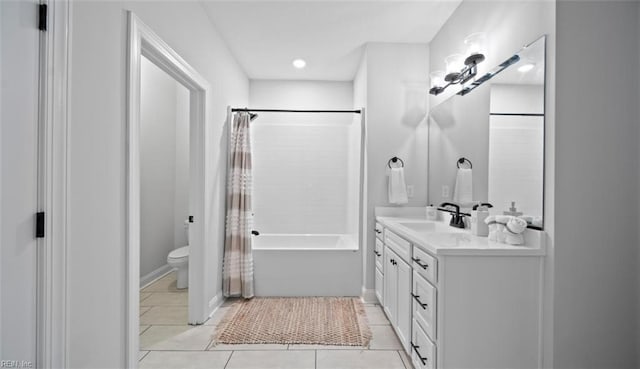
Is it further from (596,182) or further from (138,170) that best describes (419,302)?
(138,170)

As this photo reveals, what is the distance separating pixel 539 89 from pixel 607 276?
99 cm

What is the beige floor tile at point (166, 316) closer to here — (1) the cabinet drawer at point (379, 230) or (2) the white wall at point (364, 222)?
(2) the white wall at point (364, 222)

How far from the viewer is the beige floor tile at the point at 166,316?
2711 mm

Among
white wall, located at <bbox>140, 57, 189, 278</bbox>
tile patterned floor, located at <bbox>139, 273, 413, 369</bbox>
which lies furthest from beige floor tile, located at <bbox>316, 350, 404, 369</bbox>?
white wall, located at <bbox>140, 57, 189, 278</bbox>

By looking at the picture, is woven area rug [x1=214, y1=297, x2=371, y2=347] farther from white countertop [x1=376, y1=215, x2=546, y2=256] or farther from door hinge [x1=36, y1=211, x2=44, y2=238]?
door hinge [x1=36, y1=211, x2=44, y2=238]

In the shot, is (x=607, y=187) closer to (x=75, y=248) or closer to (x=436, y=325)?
(x=436, y=325)

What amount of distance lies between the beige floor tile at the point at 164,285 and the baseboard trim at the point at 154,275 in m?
0.05

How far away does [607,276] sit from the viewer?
1.63 meters

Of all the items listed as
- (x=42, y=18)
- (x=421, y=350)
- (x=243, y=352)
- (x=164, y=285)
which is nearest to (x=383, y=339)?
(x=421, y=350)

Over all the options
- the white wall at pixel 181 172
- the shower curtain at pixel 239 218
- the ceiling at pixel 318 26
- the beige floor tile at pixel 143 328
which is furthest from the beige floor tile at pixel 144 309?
the ceiling at pixel 318 26

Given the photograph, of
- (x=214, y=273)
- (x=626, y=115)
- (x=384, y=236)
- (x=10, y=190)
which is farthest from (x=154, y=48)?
(x=626, y=115)

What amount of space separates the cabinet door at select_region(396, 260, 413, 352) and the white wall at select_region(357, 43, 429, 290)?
0.92 meters

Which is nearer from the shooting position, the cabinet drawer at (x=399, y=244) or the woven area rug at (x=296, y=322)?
the cabinet drawer at (x=399, y=244)

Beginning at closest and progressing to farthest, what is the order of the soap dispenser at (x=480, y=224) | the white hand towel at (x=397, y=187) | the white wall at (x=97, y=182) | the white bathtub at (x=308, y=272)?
the white wall at (x=97, y=182)
the soap dispenser at (x=480, y=224)
the white hand towel at (x=397, y=187)
the white bathtub at (x=308, y=272)
